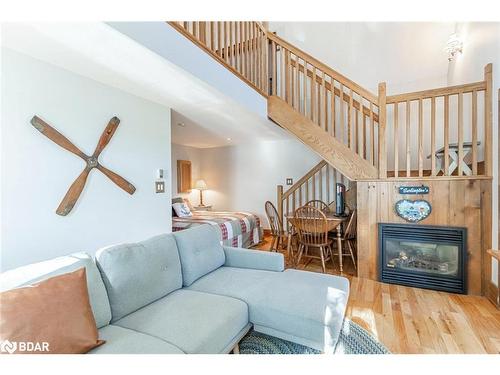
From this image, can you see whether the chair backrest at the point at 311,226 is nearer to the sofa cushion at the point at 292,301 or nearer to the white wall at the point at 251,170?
the sofa cushion at the point at 292,301

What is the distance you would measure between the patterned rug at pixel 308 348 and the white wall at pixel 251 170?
3.73m

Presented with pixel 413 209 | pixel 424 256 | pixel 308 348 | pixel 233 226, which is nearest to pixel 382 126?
pixel 413 209

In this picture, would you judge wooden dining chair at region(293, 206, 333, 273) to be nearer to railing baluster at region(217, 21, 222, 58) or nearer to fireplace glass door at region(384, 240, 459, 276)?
fireplace glass door at region(384, 240, 459, 276)

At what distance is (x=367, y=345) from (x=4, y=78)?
3.25 metres

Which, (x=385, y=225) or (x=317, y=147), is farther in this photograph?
(x=317, y=147)

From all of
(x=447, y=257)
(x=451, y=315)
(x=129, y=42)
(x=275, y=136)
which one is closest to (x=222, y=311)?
(x=129, y=42)

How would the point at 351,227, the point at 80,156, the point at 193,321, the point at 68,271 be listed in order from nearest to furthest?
the point at 68,271 → the point at 193,321 → the point at 80,156 → the point at 351,227

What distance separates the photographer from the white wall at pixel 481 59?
231 cm

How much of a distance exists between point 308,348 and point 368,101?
2801 millimetres

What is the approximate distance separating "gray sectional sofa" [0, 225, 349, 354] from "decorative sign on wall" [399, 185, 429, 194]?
1.49 m

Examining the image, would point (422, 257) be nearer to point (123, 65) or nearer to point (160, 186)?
point (160, 186)

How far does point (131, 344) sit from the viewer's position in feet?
3.79

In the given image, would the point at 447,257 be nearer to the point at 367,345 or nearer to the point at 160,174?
the point at 367,345
